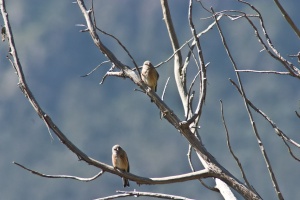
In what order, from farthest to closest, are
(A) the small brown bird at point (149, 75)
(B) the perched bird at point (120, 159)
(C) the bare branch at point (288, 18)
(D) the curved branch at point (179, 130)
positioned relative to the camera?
(A) the small brown bird at point (149, 75) → (B) the perched bird at point (120, 159) → (D) the curved branch at point (179, 130) → (C) the bare branch at point (288, 18)

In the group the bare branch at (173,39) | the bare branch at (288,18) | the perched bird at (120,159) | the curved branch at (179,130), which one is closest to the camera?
the bare branch at (288,18)

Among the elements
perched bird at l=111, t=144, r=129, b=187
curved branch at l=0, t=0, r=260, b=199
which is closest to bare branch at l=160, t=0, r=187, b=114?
curved branch at l=0, t=0, r=260, b=199

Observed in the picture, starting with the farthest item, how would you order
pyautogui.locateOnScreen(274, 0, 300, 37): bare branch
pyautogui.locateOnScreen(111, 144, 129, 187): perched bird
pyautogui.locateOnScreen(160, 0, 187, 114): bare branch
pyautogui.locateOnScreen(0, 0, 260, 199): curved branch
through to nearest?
pyautogui.locateOnScreen(111, 144, 129, 187): perched bird, pyautogui.locateOnScreen(160, 0, 187, 114): bare branch, pyautogui.locateOnScreen(0, 0, 260, 199): curved branch, pyautogui.locateOnScreen(274, 0, 300, 37): bare branch

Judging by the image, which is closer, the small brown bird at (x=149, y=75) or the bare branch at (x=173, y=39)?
the bare branch at (x=173, y=39)

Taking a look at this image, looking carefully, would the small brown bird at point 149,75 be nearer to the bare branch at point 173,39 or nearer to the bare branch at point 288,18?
the bare branch at point 173,39

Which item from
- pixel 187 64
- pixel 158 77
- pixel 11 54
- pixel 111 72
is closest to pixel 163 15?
pixel 187 64

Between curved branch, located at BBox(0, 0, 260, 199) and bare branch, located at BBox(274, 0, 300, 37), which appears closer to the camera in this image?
bare branch, located at BBox(274, 0, 300, 37)

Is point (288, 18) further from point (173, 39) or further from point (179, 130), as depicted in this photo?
point (173, 39)

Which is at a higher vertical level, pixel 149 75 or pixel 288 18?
pixel 149 75

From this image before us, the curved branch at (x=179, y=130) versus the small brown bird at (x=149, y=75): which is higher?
the small brown bird at (x=149, y=75)

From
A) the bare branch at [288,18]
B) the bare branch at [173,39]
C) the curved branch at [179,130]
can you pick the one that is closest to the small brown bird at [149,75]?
the bare branch at [173,39]

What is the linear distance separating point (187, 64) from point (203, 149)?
5.91ft

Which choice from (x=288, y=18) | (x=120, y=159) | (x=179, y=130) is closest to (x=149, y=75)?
(x=120, y=159)

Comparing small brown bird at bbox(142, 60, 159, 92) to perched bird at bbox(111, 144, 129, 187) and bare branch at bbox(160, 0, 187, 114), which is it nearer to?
perched bird at bbox(111, 144, 129, 187)
